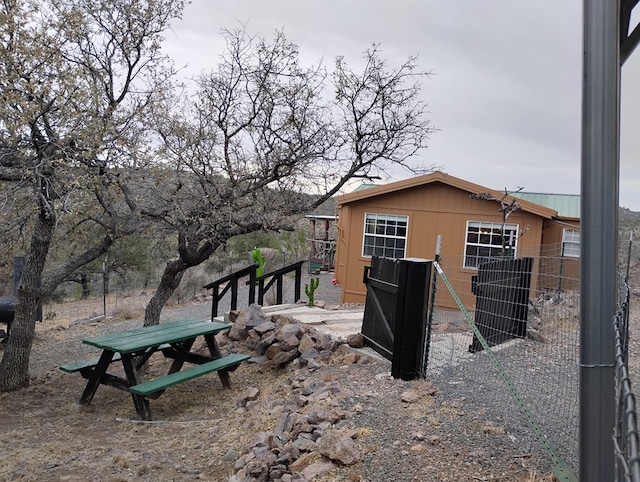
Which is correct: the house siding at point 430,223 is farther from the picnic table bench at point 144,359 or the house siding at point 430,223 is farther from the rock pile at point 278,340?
→ the picnic table bench at point 144,359

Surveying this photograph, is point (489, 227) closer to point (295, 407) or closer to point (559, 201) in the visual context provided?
point (559, 201)

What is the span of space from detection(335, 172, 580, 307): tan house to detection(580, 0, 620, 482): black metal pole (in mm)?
9721

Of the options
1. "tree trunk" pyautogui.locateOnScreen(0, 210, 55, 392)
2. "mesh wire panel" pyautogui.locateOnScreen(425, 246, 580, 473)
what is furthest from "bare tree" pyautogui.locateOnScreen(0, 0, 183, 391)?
"mesh wire panel" pyautogui.locateOnScreen(425, 246, 580, 473)

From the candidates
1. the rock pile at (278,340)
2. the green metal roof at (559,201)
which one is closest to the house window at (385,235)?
the green metal roof at (559,201)

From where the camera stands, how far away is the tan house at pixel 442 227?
1215cm

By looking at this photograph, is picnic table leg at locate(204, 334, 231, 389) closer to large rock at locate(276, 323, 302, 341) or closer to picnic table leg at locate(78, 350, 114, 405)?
large rock at locate(276, 323, 302, 341)

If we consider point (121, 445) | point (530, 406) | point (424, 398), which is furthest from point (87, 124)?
point (530, 406)

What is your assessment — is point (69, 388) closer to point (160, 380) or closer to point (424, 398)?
point (160, 380)

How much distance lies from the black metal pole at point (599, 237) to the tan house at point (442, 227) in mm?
9721

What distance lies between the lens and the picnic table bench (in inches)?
221

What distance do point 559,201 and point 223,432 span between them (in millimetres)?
14544

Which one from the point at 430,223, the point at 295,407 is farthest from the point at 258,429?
the point at 430,223

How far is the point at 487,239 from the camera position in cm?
1238

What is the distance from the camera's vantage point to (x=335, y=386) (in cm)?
→ 481
